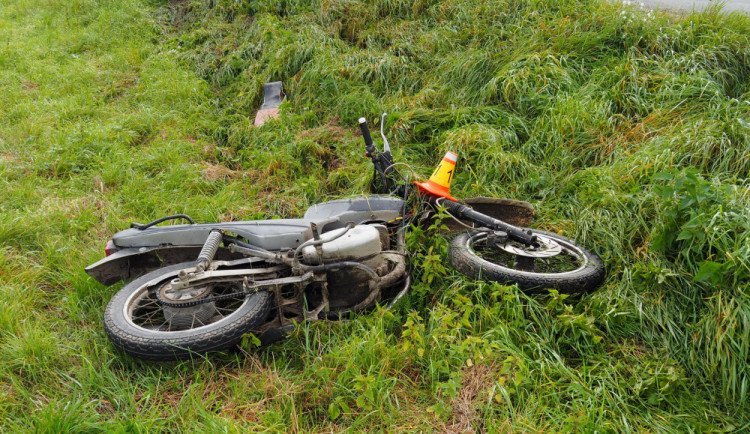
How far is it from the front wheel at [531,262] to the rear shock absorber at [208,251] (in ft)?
4.56

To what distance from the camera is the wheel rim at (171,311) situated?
2.43 meters

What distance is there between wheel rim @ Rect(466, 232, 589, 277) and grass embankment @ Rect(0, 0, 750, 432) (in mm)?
184

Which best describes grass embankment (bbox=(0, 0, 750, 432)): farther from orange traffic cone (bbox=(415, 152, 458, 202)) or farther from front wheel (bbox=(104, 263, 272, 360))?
orange traffic cone (bbox=(415, 152, 458, 202))

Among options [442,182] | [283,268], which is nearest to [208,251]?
[283,268]

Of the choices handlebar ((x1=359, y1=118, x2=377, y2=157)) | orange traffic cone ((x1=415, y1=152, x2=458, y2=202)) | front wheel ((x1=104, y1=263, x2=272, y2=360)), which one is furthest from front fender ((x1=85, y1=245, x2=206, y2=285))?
orange traffic cone ((x1=415, y1=152, x2=458, y2=202))

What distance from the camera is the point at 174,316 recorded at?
2439 millimetres

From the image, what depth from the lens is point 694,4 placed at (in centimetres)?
500

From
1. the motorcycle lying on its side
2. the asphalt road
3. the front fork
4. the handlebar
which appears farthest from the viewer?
the asphalt road

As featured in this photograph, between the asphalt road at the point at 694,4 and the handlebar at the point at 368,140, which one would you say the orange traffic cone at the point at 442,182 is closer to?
the handlebar at the point at 368,140

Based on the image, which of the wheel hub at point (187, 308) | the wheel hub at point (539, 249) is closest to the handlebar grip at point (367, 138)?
the wheel hub at point (539, 249)

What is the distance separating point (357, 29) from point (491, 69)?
250cm

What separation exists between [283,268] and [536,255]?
149cm

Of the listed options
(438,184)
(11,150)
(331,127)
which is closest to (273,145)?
(331,127)

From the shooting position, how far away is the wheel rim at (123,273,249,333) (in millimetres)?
2432
